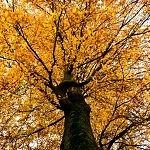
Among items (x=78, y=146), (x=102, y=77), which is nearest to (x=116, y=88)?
(x=102, y=77)

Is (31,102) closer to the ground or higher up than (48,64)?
closer to the ground

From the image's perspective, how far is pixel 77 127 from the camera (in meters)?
4.78

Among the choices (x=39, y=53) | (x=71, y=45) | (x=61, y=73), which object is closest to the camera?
(x=71, y=45)

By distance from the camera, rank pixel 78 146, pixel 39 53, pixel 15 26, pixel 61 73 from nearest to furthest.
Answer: pixel 78 146, pixel 15 26, pixel 39 53, pixel 61 73

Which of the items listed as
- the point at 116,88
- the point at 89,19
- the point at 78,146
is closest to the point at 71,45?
the point at 89,19

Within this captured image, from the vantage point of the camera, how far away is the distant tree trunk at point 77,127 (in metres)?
4.45

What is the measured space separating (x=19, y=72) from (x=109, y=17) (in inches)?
71.3

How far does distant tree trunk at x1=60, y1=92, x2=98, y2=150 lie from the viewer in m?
4.45

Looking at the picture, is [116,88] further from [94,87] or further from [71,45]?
[71,45]

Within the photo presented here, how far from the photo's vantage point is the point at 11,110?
5.93 meters

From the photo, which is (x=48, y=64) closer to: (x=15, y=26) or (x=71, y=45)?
(x=71, y=45)

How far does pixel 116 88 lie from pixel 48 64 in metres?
1.40

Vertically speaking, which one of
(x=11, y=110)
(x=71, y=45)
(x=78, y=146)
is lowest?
(x=78, y=146)

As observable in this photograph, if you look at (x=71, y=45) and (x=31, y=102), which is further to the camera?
(x=31, y=102)
